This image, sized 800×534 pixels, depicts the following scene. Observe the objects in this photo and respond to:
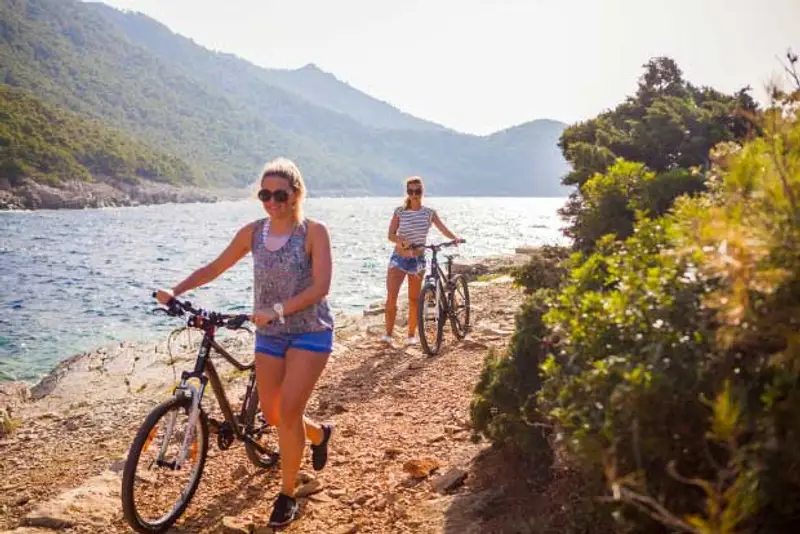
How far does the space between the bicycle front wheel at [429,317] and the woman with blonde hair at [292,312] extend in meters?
4.99

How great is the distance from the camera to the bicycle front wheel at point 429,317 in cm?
939

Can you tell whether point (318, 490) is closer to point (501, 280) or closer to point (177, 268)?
point (501, 280)

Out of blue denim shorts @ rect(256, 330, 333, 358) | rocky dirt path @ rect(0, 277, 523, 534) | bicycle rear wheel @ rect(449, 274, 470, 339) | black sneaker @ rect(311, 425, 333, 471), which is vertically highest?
blue denim shorts @ rect(256, 330, 333, 358)

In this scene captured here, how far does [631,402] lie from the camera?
2.26 metres

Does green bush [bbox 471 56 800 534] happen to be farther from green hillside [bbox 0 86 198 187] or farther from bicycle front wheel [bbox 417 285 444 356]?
green hillside [bbox 0 86 198 187]

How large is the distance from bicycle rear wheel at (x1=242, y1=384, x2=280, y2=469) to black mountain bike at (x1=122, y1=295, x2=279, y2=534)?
0.20 meters

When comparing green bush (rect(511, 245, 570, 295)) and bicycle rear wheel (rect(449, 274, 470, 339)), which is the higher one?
green bush (rect(511, 245, 570, 295))

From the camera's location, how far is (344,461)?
227 inches

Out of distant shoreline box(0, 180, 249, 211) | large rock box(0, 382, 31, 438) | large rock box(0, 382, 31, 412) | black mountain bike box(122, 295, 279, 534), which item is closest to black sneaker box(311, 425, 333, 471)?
black mountain bike box(122, 295, 279, 534)

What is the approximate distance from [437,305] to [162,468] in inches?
224

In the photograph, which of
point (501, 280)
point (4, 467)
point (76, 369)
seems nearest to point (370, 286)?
point (501, 280)

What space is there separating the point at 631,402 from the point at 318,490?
137 inches

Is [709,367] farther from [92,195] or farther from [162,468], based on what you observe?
[92,195]

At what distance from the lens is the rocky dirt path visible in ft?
14.9
